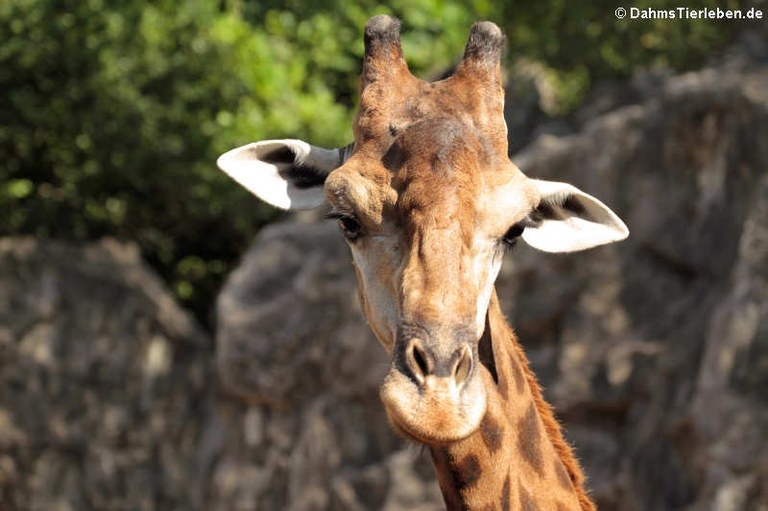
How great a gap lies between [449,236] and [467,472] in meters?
0.84

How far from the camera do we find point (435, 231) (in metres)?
4.28

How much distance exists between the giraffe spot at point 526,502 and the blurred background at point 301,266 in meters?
4.08

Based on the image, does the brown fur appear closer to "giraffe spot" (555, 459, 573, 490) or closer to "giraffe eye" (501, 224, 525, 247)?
"giraffe spot" (555, 459, 573, 490)

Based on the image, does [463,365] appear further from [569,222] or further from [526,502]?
[569,222]

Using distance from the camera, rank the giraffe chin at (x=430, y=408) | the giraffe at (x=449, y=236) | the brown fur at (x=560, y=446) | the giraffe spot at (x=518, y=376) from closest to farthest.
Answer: the giraffe chin at (x=430, y=408) → the giraffe at (x=449, y=236) → the giraffe spot at (x=518, y=376) → the brown fur at (x=560, y=446)

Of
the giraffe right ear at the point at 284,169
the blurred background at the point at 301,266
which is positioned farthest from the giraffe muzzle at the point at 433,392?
the blurred background at the point at 301,266

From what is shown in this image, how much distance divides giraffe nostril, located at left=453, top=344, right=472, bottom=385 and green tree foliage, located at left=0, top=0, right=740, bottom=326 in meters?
8.12

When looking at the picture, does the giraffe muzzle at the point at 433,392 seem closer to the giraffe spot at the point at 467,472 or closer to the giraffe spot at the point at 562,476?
the giraffe spot at the point at 467,472

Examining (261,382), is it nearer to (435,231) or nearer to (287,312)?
(287,312)

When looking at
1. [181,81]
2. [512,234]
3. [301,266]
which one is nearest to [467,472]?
[512,234]

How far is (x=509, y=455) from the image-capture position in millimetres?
4660

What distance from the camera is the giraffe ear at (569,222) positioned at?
4.89 meters

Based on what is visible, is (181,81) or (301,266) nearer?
(301,266)

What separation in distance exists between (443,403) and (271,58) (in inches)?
359
